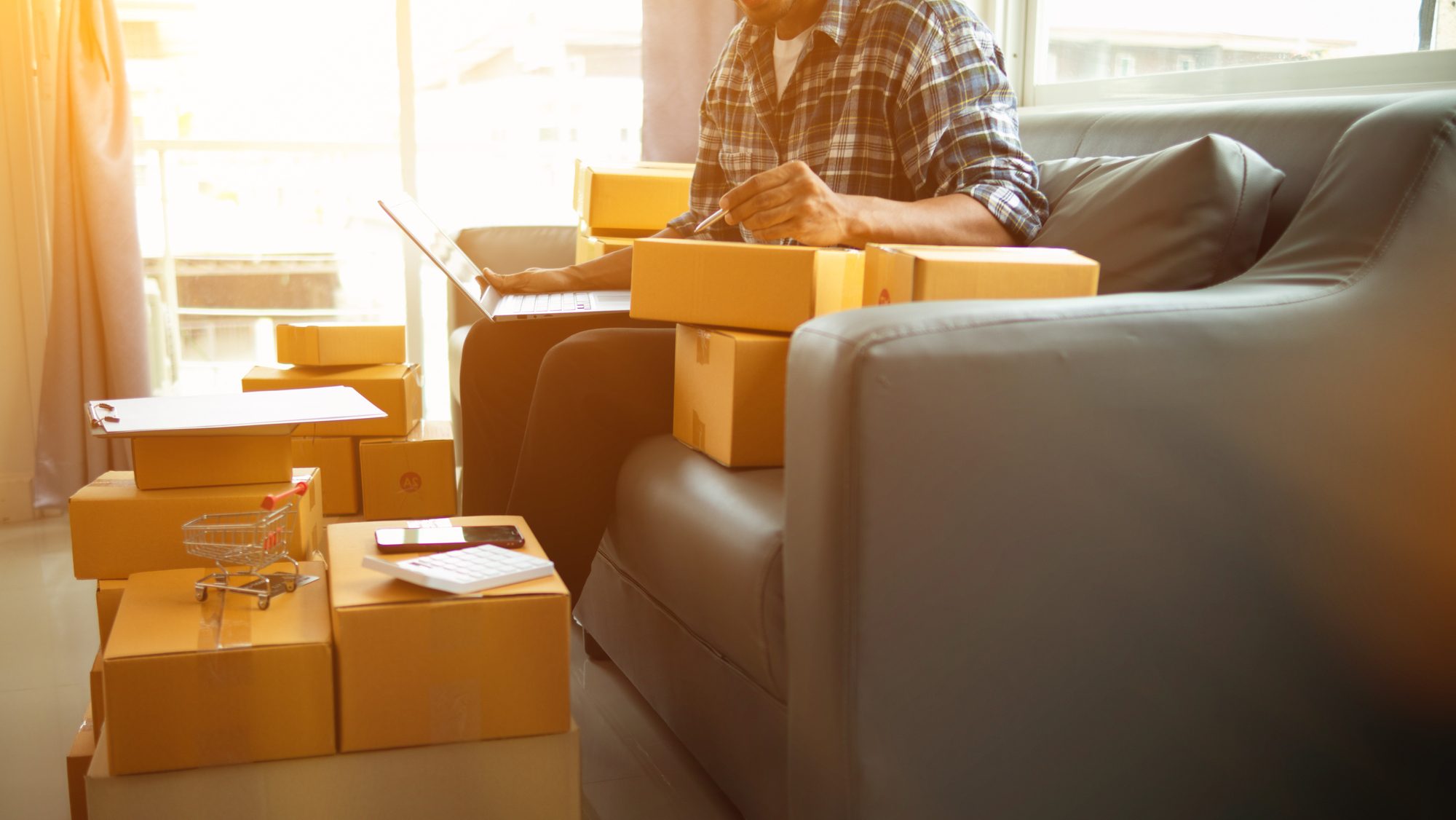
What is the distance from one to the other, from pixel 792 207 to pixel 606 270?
2.22 ft

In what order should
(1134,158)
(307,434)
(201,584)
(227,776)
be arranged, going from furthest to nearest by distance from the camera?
1. (307,434)
2. (1134,158)
3. (201,584)
4. (227,776)

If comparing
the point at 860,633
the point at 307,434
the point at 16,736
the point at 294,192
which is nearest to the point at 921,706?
the point at 860,633

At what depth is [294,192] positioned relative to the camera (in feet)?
10.5

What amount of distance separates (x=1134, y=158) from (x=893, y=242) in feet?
1.03

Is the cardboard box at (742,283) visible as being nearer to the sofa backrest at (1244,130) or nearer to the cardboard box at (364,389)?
the sofa backrest at (1244,130)

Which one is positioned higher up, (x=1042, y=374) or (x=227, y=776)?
(x=1042, y=374)

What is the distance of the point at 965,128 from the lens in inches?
58.2

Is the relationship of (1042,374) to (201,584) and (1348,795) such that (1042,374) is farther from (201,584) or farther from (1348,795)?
(201,584)

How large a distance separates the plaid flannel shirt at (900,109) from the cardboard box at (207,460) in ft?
2.63

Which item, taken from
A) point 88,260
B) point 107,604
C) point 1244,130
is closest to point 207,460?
point 107,604

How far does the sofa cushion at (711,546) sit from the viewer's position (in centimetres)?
98

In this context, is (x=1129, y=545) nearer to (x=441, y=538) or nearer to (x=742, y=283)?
(x=742, y=283)

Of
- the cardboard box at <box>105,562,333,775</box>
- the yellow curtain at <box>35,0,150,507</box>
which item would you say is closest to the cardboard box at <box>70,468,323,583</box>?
the cardboard box at <box>105,562,333,775</box>

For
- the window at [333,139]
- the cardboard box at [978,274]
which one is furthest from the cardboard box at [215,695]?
the window at [333,139]
